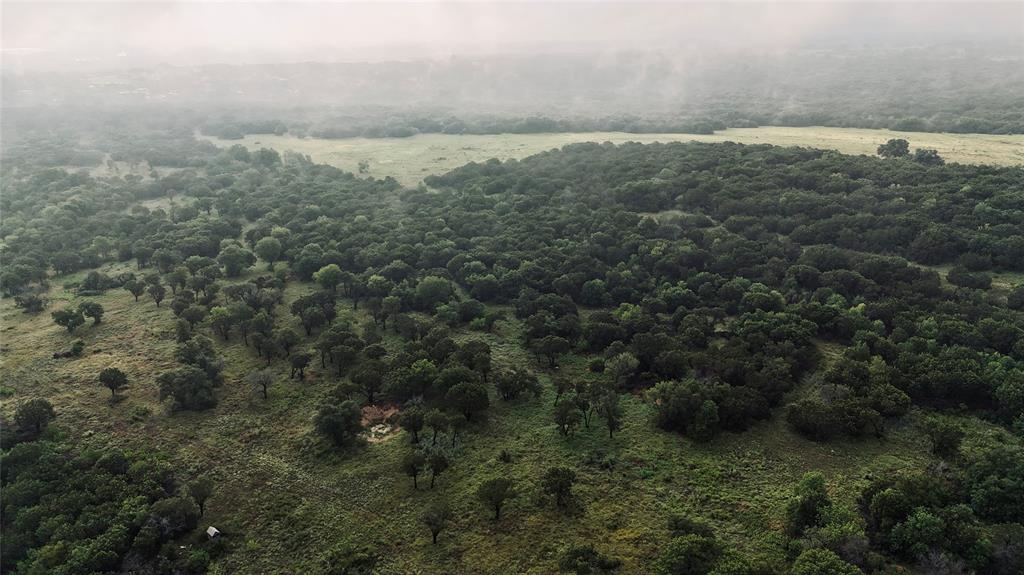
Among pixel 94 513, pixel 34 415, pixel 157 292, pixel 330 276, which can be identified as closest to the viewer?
pixel 94 513

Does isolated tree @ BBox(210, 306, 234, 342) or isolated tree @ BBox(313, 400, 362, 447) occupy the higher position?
isolated tree @ BBox(210, 306, 234, 342)

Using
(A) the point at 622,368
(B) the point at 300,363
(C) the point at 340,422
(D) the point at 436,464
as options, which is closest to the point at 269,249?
A: (B) the point at 300,363

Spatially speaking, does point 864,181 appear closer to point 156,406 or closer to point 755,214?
point 755,214

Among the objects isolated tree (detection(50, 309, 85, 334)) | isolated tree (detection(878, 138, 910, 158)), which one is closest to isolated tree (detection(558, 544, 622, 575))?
isolated tree (detection(50, 309, 85, 334))

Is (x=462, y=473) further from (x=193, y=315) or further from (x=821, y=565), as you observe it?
(x=193, y=315)

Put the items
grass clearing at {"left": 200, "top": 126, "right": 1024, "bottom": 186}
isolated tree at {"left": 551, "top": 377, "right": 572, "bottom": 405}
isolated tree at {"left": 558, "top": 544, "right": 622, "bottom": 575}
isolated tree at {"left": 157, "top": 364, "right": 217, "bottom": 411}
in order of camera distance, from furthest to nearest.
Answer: grass clearing at {"left": 200, "top": 126, "right": 1024, "bottom": 186}, isolated tree at {"left": 551, "top": 377, "right": 572, "bottom": 405}, isolated tree at {"left": 157, "top": 364, "right": 217, "bottom": 411}, isolated tree at {"left": 558, "top": 544, "right": 622, "bottom": 575}

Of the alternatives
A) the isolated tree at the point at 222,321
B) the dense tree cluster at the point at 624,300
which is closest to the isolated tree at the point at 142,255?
the dense tree cluster at the point at 624,300

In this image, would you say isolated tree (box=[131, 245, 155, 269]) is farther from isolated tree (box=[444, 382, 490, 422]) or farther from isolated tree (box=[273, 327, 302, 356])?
isolated tree (box=[444, 382, 490, 422])
